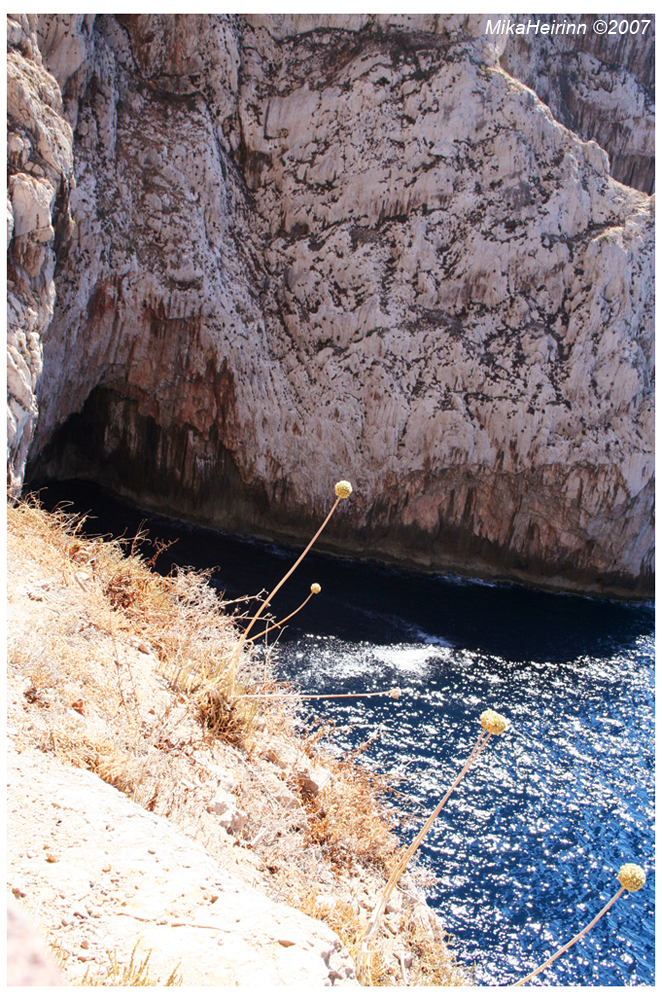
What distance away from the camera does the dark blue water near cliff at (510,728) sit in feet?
26.0

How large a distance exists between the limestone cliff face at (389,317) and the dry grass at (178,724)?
1222cm

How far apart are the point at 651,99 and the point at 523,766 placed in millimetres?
29013

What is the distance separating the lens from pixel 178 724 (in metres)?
5.77

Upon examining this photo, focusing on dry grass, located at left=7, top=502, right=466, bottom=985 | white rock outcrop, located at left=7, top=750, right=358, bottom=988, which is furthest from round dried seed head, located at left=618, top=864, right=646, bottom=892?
dry grass, located at left=7, top=502, right=466, bottom=985

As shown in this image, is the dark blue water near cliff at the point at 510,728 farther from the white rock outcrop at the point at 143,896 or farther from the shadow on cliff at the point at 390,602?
the white rock outcrop at the point at 143,896

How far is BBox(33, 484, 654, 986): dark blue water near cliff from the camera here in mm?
7930

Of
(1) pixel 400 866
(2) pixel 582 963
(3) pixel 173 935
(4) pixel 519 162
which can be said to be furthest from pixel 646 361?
(3) pixel 173 935

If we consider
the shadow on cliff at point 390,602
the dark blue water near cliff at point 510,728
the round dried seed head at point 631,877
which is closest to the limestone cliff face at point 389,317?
the shadow on cliff at point 390,602

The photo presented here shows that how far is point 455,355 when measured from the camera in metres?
19.7

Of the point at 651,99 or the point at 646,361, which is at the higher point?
the point at 651,99

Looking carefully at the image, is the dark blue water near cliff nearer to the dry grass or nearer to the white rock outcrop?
the dry grass

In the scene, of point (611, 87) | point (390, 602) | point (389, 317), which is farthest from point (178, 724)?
point (611, 87)

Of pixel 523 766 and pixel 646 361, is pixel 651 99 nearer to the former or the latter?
pixel 646 361

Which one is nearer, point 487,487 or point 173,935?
point 173,935
